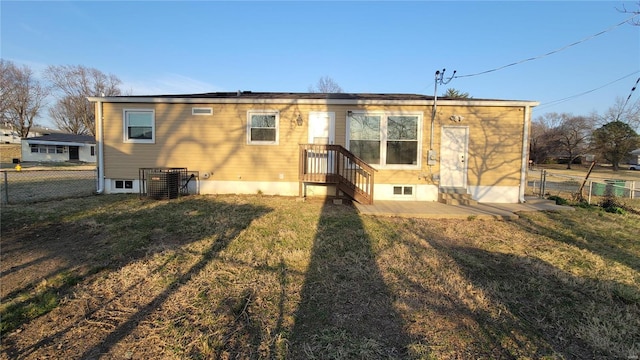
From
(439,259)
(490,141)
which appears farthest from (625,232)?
(439,259)

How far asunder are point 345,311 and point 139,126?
8.90 m

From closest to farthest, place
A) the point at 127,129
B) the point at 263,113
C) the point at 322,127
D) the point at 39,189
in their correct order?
the point at 322,127, the point at 263,113, the point at 127,129, the point at 39,189

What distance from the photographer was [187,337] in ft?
7.84

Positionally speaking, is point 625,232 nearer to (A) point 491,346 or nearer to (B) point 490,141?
(B) point 490,141

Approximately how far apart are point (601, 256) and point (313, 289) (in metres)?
4.34

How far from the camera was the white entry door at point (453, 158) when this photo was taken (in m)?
8.61

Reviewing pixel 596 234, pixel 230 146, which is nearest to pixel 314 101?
pixel 230 146

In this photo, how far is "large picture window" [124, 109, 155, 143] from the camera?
29.4ft

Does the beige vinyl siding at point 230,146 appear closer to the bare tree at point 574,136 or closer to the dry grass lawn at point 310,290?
the dry grass lawn at point 310,290

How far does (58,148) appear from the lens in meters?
32.6

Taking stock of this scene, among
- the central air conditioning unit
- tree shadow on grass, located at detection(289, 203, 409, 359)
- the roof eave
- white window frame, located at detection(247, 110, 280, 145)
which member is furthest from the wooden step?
the central air conditioning unit

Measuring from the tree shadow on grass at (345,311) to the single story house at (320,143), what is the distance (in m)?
4.11

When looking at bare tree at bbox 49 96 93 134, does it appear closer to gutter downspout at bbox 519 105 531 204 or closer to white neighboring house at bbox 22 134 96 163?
white neighboring house at bbox 22 134 96 163

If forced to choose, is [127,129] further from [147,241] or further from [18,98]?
[18,98]
